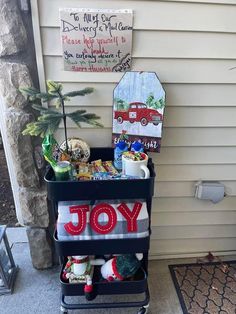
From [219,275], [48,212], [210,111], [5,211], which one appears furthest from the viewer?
[5,211]

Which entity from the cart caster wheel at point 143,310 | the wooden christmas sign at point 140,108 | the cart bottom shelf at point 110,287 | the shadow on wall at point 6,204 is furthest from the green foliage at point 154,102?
the shadow on wall at point 6,204

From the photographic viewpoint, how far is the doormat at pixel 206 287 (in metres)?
1.45

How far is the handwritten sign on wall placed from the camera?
3.75ft

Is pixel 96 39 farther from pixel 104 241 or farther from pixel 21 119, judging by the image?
Answer: pixel 104 241

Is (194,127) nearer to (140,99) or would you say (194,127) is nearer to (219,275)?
(140,99)

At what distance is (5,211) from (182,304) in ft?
4.87

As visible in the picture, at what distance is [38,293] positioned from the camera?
59.3 inches

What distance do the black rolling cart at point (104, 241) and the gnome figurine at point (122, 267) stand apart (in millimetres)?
29

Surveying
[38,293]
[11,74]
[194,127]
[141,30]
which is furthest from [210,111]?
[38,293]

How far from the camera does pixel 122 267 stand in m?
1.29

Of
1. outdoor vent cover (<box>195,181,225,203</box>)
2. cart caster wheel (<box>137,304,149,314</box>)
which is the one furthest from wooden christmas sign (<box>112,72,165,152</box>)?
cart caster wheel (<box>137,304,149,314</box>)

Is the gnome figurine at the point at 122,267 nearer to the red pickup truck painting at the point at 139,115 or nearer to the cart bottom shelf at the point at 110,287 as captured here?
the cart bottom shelf at the point at 110,287

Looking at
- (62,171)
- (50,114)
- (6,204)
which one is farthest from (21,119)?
(6,204)

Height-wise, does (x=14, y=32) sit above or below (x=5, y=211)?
above
